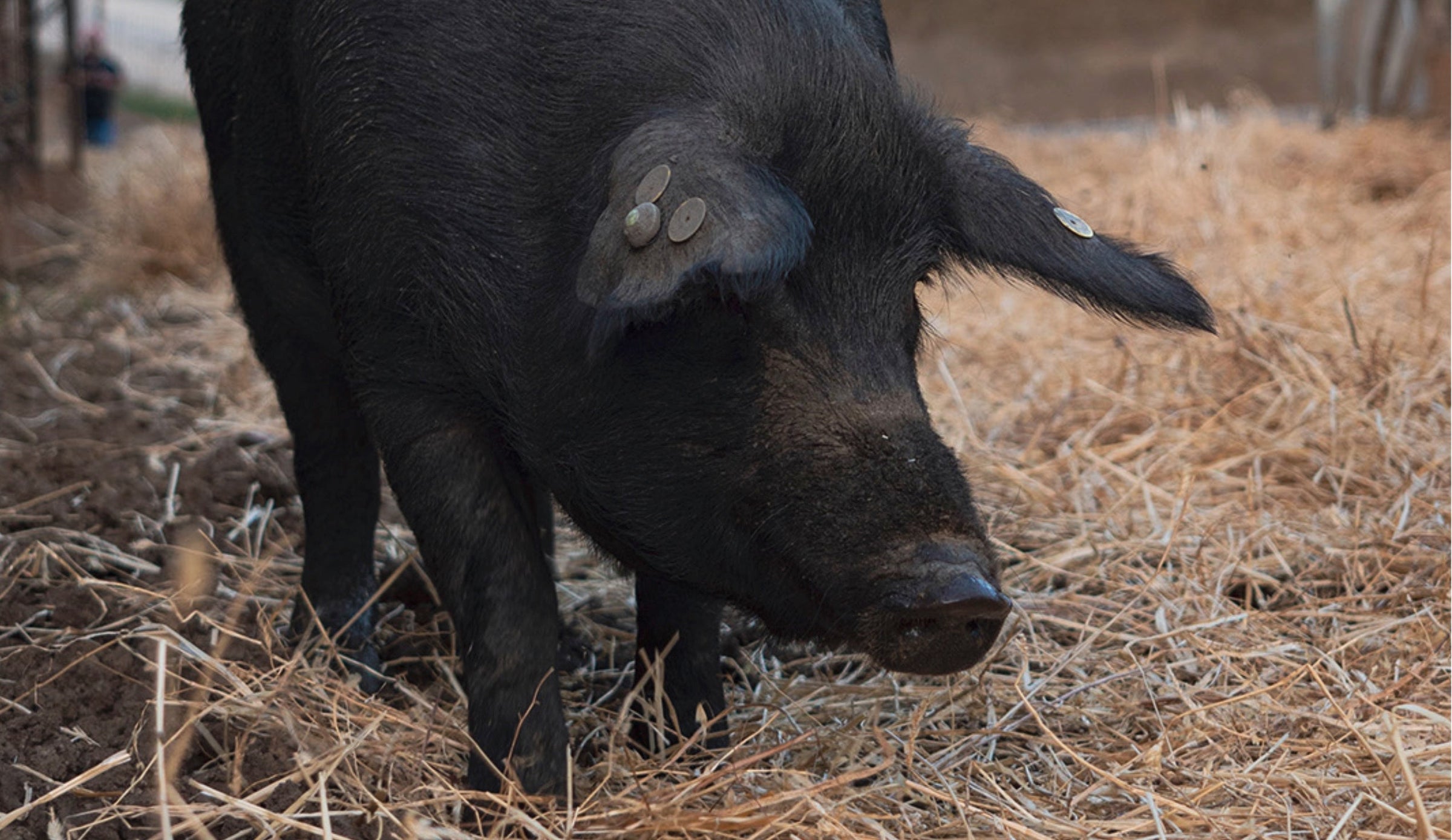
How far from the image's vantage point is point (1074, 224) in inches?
81.0

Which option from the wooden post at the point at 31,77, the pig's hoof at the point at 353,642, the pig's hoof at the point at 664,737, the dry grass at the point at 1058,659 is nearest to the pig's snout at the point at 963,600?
Result: the dry grass at the point at 1058,659

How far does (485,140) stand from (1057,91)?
1168cm

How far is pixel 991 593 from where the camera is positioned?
5.77 feet

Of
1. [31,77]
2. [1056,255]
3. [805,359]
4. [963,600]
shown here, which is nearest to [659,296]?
[805,359]

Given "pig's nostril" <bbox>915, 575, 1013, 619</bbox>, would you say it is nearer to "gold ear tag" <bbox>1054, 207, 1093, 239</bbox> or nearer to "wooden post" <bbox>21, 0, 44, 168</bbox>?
"gold ear tag" <bbox>1054, 207, 1093, 239</bbox>

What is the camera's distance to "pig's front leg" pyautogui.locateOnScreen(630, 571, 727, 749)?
2465 mm

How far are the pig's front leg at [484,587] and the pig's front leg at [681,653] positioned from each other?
11.3 inches

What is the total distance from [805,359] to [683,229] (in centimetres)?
29

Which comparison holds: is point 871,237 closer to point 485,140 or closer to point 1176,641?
point 485,140

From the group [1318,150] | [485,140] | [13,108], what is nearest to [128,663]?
[485,140]

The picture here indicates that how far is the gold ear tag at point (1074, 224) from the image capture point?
6.72 feet

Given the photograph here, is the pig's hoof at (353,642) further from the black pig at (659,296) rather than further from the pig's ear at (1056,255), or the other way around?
the pig's ear at (1056,255)

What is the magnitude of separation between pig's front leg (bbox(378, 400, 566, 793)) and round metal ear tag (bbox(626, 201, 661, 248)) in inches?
21.9

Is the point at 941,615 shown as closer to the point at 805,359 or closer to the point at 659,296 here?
the point at 805,359
